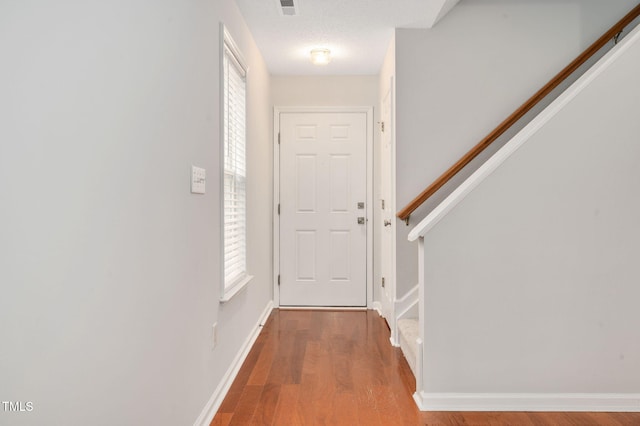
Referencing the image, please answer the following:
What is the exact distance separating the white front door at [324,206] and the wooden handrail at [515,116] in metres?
1.36

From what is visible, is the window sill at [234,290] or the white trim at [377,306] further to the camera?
the white trim at [377,306]

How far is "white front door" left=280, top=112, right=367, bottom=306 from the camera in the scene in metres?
4.46

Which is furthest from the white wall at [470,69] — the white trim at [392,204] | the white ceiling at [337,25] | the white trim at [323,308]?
the white trim at [323,308]

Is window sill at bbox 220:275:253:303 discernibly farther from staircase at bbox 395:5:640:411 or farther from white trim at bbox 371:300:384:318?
white trim at bbox 371:300:384:318

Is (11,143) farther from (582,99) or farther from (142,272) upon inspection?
(582,99)

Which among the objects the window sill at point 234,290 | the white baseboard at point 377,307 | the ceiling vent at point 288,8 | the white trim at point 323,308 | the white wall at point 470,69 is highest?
the ceiling vent at point 288,8

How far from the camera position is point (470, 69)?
325cm

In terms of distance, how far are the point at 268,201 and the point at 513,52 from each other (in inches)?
96.7

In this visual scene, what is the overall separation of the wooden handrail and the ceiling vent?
148 centimetres

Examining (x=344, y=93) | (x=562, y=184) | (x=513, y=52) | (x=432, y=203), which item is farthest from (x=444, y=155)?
(x=344, y=93)

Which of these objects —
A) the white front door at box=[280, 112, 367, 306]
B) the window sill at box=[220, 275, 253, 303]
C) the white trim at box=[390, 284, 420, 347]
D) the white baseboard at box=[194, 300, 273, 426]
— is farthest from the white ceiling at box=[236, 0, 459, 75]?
the white baseboard at box=[194, 300, 273, 426]

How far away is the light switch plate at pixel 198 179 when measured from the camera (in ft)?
6.36

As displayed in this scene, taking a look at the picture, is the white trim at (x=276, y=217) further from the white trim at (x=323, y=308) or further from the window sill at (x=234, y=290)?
the window sill at (x=234, y=290)

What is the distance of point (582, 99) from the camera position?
2199 mm
